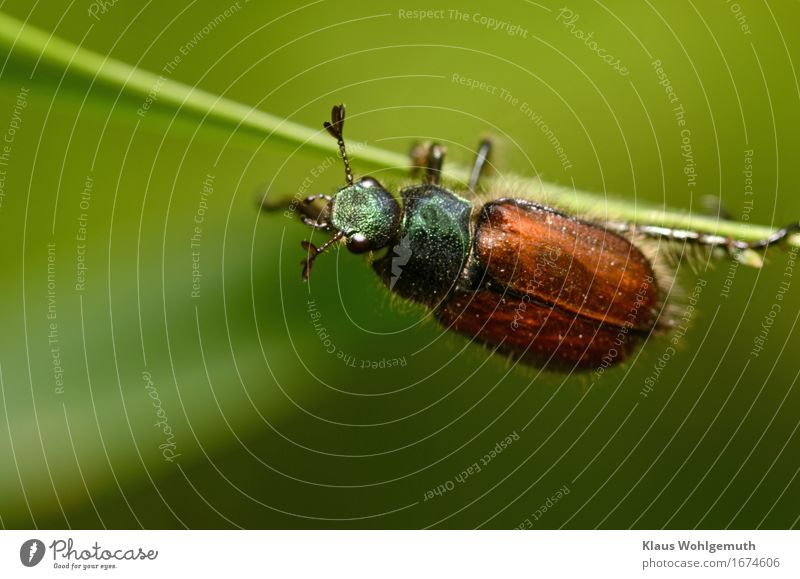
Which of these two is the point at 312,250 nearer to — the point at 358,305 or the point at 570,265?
the point at 358,305

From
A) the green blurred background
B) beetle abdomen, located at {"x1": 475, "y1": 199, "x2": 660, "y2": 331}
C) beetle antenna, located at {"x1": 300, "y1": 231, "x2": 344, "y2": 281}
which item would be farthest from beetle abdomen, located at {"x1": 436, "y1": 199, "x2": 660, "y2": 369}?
beetle antenna, located at {"x1": 300, "y1": 231, "x2": 344, "y2": 281}

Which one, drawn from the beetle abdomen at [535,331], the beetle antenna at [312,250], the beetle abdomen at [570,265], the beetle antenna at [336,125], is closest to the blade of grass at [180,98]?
the beetle antenna at [336,125]

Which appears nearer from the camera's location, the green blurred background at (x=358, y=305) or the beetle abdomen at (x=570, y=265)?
the green blurred background at (x=358, y=305)

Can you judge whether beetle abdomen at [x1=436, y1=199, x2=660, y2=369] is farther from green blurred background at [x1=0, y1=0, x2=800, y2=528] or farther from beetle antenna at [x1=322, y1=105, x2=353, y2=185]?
beetle antenna at [x1=322, y1=105, x2=353, y2=185]

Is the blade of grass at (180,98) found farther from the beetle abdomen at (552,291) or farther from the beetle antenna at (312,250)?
the beetle antenna at (312,250)

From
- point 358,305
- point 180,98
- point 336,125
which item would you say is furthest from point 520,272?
point 180,98

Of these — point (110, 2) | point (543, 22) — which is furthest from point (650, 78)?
point (110, 2)
